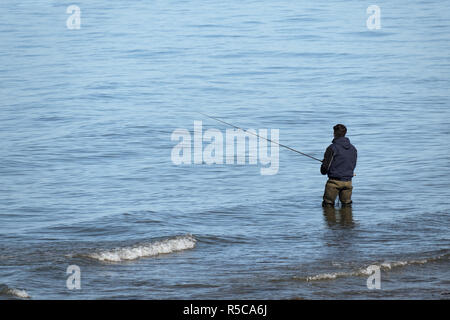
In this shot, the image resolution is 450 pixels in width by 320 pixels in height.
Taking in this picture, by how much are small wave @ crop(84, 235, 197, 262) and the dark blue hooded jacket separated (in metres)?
2.26

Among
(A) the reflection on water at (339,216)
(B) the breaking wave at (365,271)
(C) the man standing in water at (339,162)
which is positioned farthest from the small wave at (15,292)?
(C) the man standing in water at (339,162)

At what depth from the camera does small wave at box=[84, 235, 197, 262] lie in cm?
920

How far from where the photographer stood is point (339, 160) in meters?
11.2

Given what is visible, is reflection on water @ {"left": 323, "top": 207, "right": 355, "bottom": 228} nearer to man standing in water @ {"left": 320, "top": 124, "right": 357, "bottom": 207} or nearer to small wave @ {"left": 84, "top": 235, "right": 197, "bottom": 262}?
man standing in water @ {"left": 320, "top": 124, "right": 357, "bottom": 207}

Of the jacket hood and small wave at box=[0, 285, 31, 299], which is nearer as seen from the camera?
small wave at box=[0, 285, 31, 299]

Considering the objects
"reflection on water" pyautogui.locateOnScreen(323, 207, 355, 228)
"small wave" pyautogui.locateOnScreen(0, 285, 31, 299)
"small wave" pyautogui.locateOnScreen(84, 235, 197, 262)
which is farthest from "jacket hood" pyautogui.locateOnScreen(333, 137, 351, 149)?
"small wave" pyautogui.locateOnScreen(0, 285, 31, 299)

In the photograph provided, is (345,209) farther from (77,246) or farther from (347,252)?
(77,246)

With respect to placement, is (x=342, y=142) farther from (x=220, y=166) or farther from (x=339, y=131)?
(x=220, y=166)

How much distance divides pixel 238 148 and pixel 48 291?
10032 millimetres

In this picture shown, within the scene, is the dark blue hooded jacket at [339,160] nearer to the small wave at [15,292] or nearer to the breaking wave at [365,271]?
the breaking wave at [365,271]

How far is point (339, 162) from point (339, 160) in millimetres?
31

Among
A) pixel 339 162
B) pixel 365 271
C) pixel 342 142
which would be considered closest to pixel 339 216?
pixel 339 162

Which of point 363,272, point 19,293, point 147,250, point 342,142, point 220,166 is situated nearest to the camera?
point 19,293

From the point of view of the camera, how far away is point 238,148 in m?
17.5
